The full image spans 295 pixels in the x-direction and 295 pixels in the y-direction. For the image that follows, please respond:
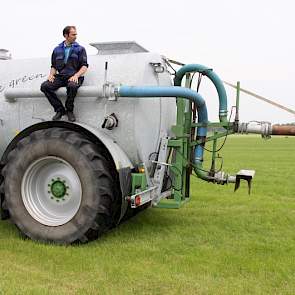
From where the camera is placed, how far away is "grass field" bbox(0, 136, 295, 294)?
4.38 m

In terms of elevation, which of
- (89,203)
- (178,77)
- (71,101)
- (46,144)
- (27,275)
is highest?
(178,77)

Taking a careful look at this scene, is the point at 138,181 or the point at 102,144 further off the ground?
the point at 102,144

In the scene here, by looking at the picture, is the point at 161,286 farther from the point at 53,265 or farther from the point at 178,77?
the point at 178,77

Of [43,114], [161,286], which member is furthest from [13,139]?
[161,286]

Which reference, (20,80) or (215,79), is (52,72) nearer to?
(20,80)


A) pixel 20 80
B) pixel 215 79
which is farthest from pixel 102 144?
pixel 215 79

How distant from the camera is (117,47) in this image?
21.2 ft

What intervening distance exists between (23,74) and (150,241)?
2.83 metres

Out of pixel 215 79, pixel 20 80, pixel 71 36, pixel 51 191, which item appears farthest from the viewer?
pixel 215 79

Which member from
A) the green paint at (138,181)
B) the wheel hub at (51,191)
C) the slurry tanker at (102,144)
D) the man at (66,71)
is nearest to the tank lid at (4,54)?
the slurry tanker at (102,144)

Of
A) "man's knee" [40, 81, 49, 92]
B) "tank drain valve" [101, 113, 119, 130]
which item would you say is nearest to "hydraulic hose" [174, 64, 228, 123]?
"tank drain valve" [101, 113, 119, 130]

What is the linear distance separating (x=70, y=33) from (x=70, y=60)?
0.36 meters

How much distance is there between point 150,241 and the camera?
595 cm

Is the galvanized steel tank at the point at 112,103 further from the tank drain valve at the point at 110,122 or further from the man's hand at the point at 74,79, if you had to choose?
the man's hand at the point at 74,79
